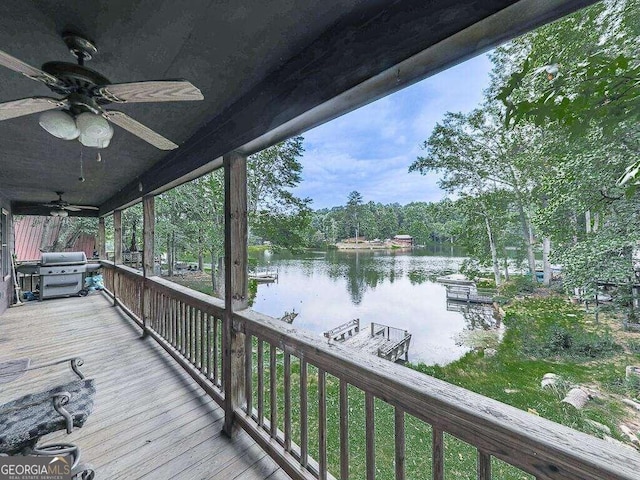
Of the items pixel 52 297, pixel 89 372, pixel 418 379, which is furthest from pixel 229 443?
pixel 52 297

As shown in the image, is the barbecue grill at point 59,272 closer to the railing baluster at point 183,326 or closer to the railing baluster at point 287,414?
the railing baluster at point 183,326

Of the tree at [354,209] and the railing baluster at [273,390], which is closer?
the railing baluster at [273,390]

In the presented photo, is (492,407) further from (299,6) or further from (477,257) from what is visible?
(477,257)

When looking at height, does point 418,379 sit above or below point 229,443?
above

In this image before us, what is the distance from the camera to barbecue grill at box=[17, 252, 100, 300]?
6.20 metres

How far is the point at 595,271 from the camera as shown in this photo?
85.8 inches

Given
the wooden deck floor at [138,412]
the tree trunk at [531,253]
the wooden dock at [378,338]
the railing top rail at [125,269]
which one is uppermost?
the tree trunk at [531,253]

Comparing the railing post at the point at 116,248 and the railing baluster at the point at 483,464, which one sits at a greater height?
the railing post at the point at 116,248

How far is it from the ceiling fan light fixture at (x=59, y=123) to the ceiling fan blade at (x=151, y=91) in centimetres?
24

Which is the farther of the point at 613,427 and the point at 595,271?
the point at 595,271

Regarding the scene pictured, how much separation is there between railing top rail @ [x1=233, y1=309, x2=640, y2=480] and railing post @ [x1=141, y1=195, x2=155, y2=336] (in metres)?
3.59

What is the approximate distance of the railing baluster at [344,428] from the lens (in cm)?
132

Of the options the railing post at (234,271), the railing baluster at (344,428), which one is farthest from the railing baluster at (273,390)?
the railing baluster at (344,428)

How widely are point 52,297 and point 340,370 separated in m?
8.13
